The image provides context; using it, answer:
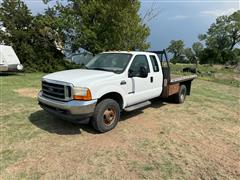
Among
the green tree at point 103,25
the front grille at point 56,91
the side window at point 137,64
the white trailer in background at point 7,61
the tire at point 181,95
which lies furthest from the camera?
the green tree at point 103,25

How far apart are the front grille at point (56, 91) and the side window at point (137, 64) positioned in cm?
170

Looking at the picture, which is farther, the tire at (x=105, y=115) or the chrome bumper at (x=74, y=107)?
the tire at (x=105, y=115)

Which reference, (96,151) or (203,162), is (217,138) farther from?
(96,151)

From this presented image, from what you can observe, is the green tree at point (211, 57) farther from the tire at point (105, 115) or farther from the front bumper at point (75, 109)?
the front bumper at point (75, 109)

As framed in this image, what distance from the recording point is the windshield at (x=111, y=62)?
5461mm

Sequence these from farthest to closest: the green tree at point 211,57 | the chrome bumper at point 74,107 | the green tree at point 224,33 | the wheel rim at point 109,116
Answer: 1. the green tree at point 224,33
2. the green tree at point 211,57
3. the wheel rim at point 109,116
4. the chrome bumper at point 74,107

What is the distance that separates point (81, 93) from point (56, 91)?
656mm

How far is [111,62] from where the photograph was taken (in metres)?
5.72

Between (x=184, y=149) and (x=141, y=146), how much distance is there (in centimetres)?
83

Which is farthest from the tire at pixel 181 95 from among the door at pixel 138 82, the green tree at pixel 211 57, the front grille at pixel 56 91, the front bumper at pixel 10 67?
the green tree at pixel 211 57

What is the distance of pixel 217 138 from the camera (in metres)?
4.94

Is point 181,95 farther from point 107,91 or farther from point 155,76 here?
point 107,91

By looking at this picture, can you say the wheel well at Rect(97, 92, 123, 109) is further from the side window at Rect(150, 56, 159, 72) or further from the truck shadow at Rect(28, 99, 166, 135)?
the side window at Rect(150, 56, 159, 72)

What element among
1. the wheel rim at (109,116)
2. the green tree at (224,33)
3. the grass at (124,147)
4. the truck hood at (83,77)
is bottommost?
the grass at (124,147)
